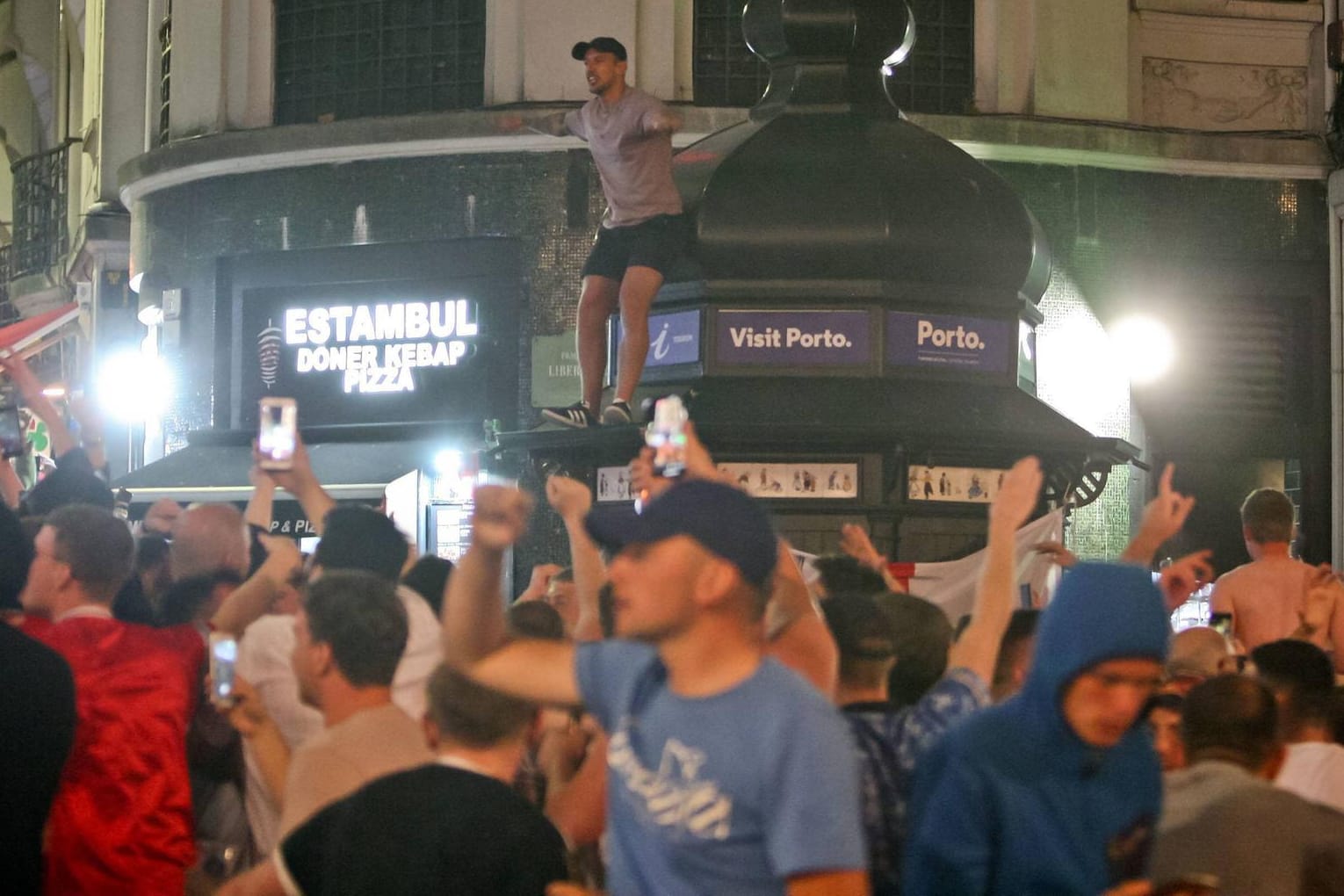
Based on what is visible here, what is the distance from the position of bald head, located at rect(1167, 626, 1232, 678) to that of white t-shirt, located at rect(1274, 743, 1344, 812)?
92 centimetres

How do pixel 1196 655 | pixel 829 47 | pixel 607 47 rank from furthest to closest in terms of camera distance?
pixel 829 47, pixel 607 47, pixel 1196 655

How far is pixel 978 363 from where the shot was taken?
13555mm

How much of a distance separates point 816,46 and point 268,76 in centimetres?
932

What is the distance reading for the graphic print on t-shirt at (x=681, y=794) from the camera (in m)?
3.75

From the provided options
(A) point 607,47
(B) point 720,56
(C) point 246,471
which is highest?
(B) point 720,56

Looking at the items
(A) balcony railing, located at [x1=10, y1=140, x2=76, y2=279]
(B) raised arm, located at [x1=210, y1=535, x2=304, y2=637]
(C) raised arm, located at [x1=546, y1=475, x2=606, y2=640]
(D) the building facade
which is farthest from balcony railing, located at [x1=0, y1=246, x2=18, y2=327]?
(C) raised arm, located at [x1=546, y1=475, x2=606, y2=640]

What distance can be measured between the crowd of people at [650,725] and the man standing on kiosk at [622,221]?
537 cm

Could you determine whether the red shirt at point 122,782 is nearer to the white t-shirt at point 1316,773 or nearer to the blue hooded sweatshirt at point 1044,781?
the blue hooded sweatshirt at point 1044,781

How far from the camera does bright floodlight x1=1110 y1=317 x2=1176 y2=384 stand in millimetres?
20531

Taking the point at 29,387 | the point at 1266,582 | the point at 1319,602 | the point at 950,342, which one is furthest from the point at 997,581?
the point at 950,342

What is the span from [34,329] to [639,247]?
16187 millimetres

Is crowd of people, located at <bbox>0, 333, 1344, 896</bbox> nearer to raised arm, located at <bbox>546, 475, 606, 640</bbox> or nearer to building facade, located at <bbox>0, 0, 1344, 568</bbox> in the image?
raised arm, located at <bbox>546, 475, 606, 640</bbox>

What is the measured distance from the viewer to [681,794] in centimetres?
380

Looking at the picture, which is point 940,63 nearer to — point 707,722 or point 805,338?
point 805,338
